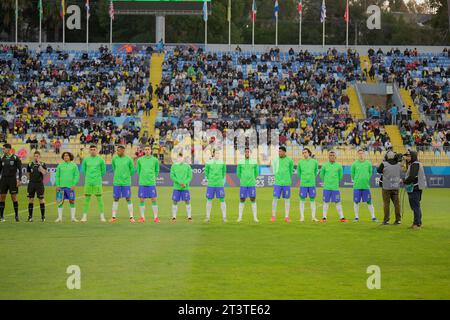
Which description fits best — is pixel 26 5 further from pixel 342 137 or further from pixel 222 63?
pixel 342 137

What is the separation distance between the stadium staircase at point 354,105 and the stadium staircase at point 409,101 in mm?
3442

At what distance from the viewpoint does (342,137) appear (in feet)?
173

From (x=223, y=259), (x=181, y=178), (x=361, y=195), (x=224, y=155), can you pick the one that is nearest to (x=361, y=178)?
(x=361, y=195)

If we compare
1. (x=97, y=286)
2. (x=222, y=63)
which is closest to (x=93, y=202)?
(x=97, y=286)

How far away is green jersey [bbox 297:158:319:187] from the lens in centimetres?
2611

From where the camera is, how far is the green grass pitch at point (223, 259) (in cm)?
1340

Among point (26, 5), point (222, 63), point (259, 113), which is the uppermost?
point (26, 5)

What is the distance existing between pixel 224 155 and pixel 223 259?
28.5m

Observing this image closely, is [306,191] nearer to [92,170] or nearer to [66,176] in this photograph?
[92,170]

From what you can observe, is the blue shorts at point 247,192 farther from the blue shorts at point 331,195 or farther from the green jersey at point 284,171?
the blue shorts at point 331,195

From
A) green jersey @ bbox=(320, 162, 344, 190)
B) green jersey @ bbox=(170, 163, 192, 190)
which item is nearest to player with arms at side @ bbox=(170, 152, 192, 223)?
green jersey @ bbox=(170, 163, 192, 190)

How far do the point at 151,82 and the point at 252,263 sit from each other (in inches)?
1854

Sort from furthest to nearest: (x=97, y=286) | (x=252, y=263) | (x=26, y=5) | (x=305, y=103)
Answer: (x=26, y=5)
(x=305, y=103)
(x=252, y=263)
(x=97, y=286)

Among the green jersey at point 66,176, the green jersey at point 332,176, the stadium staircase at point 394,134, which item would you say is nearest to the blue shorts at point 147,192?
the green jersey at point 66,176
